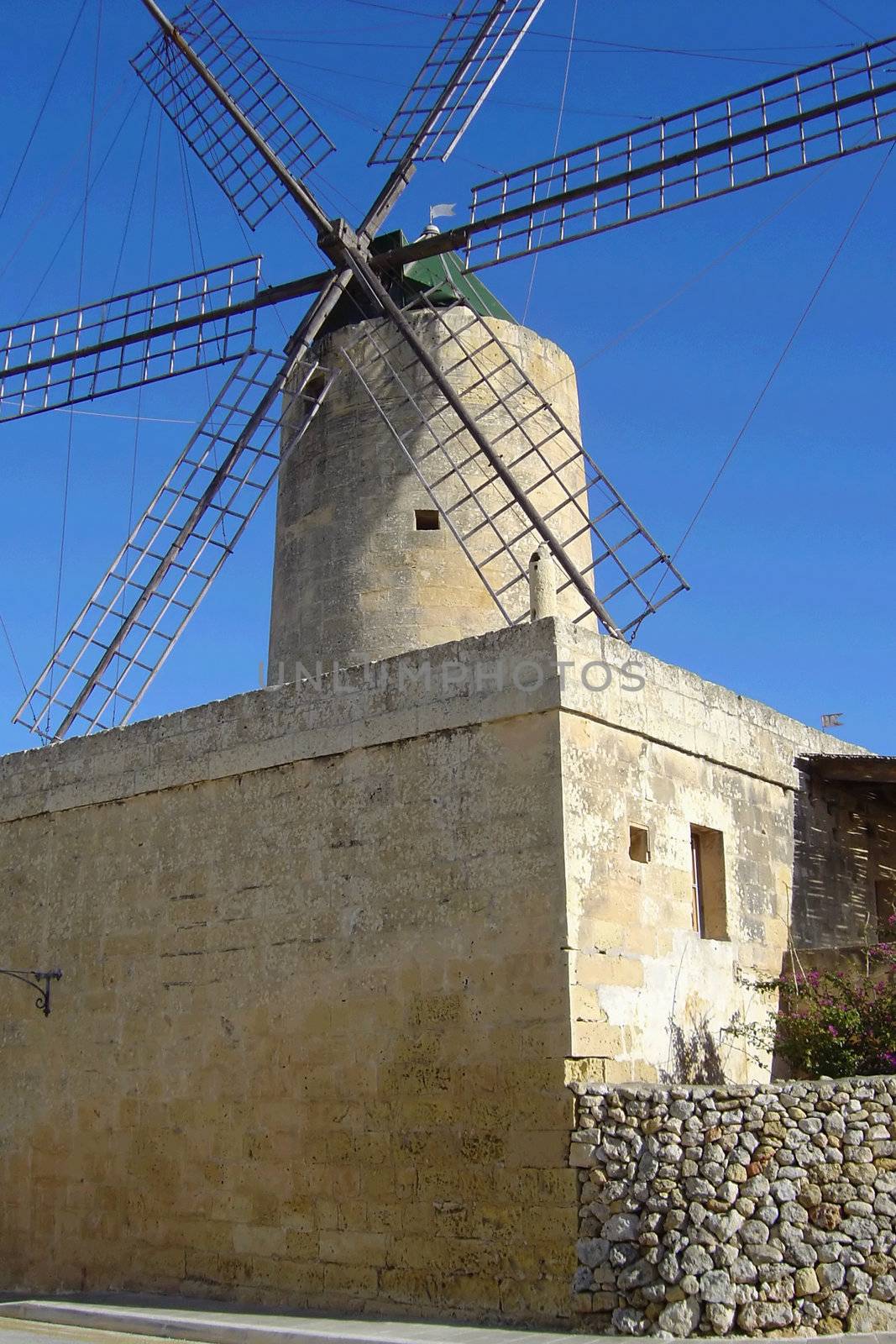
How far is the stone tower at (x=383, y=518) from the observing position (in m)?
11.1

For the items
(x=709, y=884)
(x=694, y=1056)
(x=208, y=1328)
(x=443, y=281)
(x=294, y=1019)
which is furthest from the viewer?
(x=443, y=281)

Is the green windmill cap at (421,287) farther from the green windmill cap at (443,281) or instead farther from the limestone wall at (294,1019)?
the limestone wall at (294,1019)

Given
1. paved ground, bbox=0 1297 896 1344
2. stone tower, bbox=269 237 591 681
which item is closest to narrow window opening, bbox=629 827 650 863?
paved ground, bbox=0 1297 896 1344

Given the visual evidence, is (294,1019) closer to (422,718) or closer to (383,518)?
(422,718)

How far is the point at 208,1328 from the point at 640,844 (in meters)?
3.27

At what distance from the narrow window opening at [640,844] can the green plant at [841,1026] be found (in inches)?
46.6

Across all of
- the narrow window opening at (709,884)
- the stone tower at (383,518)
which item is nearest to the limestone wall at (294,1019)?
the narrow window opening at (709,884)

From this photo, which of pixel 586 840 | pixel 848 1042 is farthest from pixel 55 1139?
pixel 848 1042

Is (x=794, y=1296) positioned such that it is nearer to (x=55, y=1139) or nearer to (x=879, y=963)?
(x=879, y=963)

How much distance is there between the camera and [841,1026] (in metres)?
8.05

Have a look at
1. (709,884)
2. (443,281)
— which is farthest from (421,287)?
(709,884)

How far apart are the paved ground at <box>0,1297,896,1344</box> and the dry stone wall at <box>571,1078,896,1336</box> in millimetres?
186

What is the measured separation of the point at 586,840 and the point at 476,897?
0.64 m

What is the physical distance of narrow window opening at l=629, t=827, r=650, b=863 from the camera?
8164 mm
